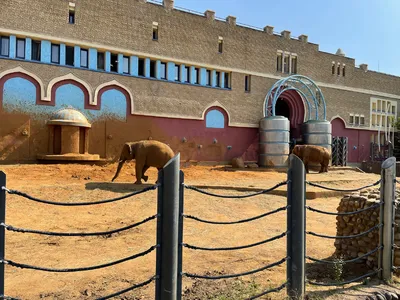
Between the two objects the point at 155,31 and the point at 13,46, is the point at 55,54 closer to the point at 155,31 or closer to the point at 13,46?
the point at 13,46

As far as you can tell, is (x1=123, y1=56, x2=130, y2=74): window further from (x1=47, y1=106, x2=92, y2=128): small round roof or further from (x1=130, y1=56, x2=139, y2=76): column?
(x1=47, y1=106, x2=92, y2=128): small round roof

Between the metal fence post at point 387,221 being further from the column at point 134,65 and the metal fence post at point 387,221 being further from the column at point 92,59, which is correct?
the column at point 134,65

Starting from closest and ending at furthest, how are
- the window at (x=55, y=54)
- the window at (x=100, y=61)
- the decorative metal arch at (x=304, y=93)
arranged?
1. the window at (x=55, y=54)
2. the window at (x=100, y=61)
3. the decorative metal arch at (x=304, y=93)

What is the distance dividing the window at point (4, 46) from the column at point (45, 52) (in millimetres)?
1436

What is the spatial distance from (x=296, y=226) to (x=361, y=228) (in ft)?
6.99

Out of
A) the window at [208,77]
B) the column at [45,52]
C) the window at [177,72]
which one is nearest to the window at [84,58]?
the column at [45,52]

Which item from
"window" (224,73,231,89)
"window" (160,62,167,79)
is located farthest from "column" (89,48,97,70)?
"window" (224,73,231,89)

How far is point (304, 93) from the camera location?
92.7 ft

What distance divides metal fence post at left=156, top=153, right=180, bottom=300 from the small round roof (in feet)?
50.6

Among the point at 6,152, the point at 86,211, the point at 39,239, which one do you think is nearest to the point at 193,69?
the point at 6,152

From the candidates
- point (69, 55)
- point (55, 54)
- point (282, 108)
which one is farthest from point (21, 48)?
point (282, 108)

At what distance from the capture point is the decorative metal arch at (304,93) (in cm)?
2564

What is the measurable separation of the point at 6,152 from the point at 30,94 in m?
2.97

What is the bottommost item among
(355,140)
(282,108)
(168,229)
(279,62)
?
(168,229)
